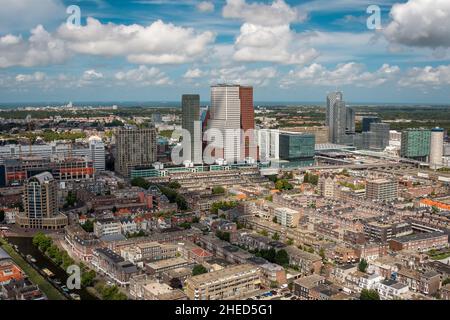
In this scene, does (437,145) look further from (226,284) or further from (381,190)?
(226,284)

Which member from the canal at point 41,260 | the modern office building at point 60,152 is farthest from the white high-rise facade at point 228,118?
the canal at point 41,260

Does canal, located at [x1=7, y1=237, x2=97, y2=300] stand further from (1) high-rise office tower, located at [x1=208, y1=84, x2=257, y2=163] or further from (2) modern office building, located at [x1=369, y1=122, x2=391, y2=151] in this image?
(2) modern office building, located at [x1=369, y1=122, x2=391, y2=151]

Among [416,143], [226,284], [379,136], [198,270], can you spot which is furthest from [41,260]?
[379,136]

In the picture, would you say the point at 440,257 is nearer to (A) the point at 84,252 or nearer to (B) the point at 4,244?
(A) the point at 84,252

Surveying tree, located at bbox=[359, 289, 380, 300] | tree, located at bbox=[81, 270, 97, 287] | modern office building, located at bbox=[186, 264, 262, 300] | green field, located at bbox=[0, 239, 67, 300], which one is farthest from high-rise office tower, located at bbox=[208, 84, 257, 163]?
tree, located at bbox=[359, 289, 380, 300]

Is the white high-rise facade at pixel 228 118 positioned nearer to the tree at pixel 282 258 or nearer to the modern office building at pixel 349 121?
the tree at pixel 282 258

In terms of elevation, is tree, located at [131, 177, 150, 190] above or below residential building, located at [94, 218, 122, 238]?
above

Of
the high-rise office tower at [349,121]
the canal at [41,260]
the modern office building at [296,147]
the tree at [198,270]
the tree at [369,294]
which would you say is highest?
the high-rise office tower at [349,121]
